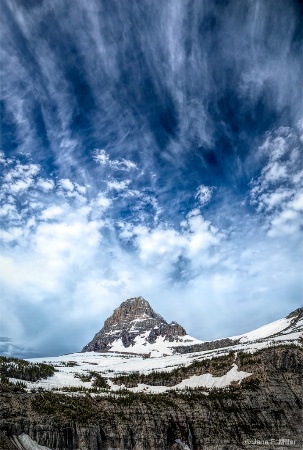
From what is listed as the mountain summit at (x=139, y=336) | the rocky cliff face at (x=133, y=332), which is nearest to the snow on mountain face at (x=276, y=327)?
the mountain summit at (x=139, y=336)

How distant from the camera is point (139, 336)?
179m

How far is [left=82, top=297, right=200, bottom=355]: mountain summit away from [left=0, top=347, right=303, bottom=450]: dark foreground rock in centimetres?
11230

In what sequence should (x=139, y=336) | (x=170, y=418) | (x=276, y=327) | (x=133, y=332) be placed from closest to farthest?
(x=170, y=418) < (x=276, y=327) < (x=139, y=336) < (x=133, y=332)

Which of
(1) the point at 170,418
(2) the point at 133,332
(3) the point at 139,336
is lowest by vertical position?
(1) the point at 170,418

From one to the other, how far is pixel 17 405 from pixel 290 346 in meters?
41.3

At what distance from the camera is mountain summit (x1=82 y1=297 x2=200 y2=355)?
544 feet

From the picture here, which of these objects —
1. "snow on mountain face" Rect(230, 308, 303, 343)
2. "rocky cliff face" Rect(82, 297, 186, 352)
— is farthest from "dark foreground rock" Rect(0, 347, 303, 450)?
"rocky cliff face" Rect(82, 297, 186, 352)

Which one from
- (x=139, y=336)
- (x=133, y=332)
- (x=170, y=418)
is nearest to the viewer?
(x=170, y=418)

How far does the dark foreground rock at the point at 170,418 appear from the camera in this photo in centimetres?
3144

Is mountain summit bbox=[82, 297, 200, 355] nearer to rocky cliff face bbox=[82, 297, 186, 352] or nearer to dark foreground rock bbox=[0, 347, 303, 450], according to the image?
rocky cliff face bbox=[82, 297, 186, 352]

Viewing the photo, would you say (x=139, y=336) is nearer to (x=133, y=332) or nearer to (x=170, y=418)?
(x=133, y=332)

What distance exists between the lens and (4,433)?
28547 millimetres

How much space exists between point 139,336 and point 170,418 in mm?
145881

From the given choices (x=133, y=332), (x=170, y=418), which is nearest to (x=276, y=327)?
(x=170, y=418)
